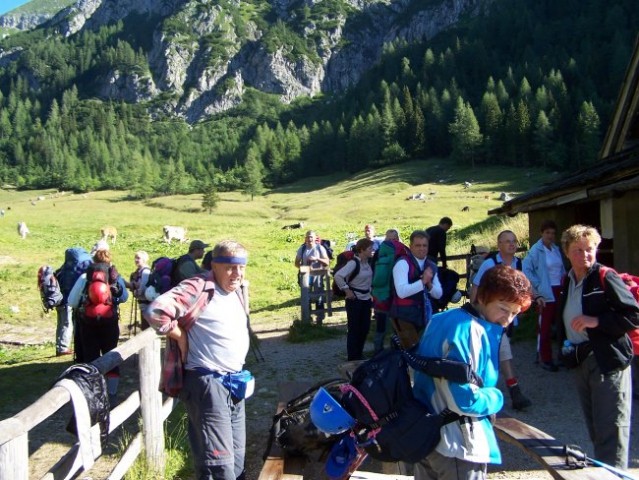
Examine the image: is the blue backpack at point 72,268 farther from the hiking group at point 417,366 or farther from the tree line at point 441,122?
the tree line at point 441,122

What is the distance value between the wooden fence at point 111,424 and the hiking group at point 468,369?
3.75ft

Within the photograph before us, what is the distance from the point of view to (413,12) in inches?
7810

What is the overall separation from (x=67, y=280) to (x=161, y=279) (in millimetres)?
2402

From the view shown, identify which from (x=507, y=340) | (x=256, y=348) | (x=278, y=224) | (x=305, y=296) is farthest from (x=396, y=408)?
(x=278, y=224)

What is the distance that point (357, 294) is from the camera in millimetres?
7371

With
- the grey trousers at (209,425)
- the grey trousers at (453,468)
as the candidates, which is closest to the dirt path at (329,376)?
the grey trousers at (209,425)

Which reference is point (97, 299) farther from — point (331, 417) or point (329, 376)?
point (331, 417)

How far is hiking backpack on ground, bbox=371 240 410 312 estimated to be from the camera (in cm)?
579

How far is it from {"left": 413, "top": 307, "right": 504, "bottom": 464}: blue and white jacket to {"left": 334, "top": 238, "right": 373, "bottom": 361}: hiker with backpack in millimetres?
4667

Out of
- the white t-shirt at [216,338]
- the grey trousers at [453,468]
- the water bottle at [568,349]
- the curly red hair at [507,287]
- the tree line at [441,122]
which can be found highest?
the tree line at [441,122]

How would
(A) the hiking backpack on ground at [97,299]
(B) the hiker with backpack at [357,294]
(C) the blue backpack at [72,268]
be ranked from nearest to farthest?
(A) the hiking backpack on ground at [97,299], (B) the hiker with backpack at [357,294], (C) the blue backpack at [72,268]

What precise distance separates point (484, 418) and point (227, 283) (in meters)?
1.84

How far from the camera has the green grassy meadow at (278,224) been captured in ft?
53.4

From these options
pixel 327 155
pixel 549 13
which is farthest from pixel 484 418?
pixel 549 13
